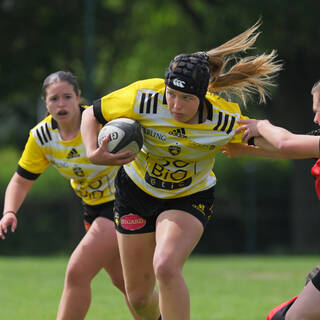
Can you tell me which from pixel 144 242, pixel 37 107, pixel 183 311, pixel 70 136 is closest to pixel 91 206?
pixel 70 136

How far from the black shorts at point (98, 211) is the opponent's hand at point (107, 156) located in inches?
45.5

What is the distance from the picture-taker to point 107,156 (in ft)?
16.1

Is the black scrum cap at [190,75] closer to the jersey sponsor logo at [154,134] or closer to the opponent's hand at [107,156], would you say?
the jersey sponsor logo at [154,134]

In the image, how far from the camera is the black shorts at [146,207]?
522 centimetres

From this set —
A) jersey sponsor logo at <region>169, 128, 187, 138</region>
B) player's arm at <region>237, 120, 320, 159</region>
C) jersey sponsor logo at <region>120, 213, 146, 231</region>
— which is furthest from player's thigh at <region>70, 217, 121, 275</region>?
player's arm at <region>237, 120, 320, 159</region>

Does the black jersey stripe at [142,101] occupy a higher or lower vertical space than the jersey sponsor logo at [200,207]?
higher

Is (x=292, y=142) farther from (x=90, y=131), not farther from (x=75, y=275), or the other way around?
(x=75, y=275)

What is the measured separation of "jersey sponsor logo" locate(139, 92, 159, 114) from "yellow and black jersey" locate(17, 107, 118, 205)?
1179 millimetres

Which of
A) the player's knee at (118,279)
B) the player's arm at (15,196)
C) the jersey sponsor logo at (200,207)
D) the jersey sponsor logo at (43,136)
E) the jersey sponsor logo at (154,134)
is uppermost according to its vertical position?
the jersey sponsor logo at (154,134)

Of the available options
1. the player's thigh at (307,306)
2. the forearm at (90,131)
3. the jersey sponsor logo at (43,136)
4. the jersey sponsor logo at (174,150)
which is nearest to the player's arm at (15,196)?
the jersey sponsor logo at (43,136)

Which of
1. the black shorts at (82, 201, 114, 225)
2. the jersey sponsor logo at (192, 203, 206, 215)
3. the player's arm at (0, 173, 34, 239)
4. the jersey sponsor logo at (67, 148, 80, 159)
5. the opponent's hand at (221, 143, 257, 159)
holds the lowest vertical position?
the black shorts at (82, 201, 114, 225)

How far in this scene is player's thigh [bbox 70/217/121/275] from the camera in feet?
18.7

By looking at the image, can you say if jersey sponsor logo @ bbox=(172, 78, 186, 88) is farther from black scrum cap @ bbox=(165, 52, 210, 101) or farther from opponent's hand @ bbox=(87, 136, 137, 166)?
opponent's hand @ bbox=(87, 136, 137, 166)

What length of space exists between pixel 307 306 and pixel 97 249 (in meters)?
1.88
